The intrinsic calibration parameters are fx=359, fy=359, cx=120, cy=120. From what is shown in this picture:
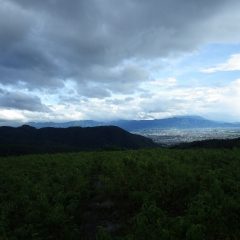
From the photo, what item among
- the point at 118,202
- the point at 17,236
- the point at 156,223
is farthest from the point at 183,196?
the point at 17,236

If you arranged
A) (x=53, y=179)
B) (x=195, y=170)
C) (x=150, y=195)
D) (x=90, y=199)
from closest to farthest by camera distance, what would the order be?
(x=150, y=195) → (x=90, y=199) → (x=195, y=170) → (x=53, y=179)

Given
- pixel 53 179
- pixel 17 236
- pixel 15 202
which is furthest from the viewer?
pixel 53 179

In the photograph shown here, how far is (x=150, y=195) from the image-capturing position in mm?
18641

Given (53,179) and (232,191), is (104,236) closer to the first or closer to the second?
(232,191)

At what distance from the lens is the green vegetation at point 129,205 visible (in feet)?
45.1

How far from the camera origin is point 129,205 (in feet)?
62.0

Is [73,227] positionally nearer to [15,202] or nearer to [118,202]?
[118,202]

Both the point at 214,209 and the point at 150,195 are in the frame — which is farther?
the point at 150,195

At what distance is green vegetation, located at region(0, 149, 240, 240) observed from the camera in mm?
13750

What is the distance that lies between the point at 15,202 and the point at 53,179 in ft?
19.4

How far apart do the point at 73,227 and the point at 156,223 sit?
396 centimetres

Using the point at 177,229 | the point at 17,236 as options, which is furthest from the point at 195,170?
the point at 17,236

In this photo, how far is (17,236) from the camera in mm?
15500

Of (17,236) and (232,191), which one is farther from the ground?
(232,191)
